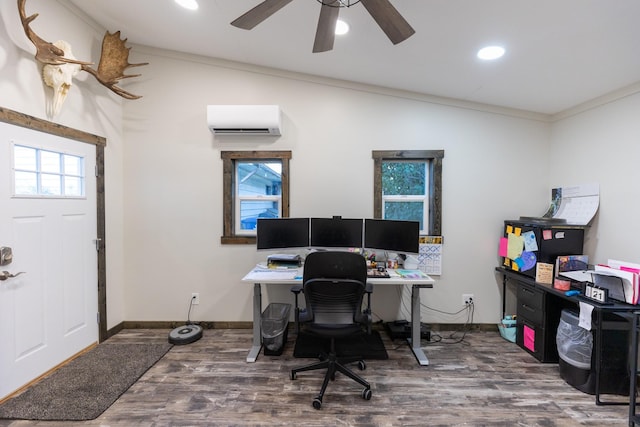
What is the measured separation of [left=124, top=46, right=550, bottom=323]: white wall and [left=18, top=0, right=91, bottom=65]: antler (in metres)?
0.91

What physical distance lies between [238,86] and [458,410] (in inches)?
143

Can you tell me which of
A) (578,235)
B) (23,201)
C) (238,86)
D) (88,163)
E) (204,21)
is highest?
(204,21)

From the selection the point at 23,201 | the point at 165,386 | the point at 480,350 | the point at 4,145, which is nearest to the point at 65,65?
the point at 4,145

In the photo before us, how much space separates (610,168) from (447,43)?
186 cm

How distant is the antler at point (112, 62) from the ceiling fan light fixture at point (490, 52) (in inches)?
123

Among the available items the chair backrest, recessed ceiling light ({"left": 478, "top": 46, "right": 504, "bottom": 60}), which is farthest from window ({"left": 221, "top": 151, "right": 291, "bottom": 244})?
recessed ceiling light ({"left": 478, "top": 46, "right": 504, "bottom": 60})

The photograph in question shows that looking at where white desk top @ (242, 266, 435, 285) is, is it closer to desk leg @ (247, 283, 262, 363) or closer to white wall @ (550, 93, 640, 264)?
desk leg @ (247, 283, 262, 363)

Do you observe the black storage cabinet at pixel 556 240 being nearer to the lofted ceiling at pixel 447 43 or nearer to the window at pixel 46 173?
the lofted ceiling at pixel 447 43

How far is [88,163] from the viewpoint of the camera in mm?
2734

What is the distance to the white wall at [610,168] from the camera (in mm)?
2268

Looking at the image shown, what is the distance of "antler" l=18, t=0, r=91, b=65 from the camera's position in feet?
6.61

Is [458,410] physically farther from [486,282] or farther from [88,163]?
[88,163]

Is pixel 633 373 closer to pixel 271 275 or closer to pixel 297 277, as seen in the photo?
pixel 297 277

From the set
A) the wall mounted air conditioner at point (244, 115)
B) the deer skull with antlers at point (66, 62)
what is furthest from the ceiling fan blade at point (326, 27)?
the deer skull with antlers at point (66, 62)
